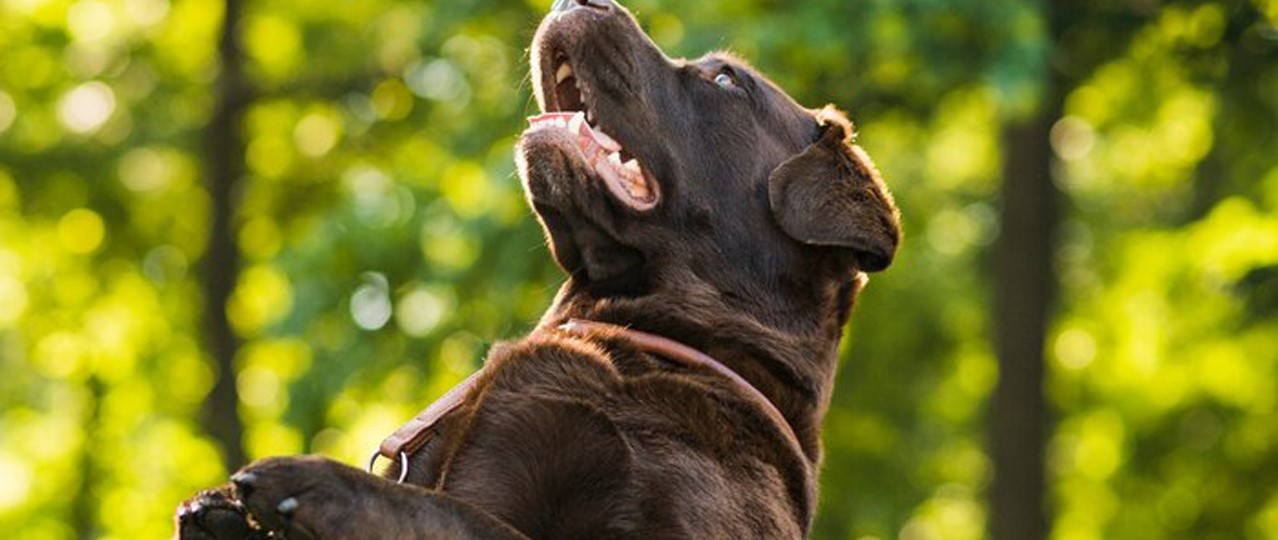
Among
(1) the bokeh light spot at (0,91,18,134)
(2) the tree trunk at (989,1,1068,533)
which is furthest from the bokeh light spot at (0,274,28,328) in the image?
(2) the tree trunk at (989,1,1068,533)

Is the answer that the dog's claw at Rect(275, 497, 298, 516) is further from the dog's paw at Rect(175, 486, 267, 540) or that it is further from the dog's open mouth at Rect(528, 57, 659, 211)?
the dog's open mouth at Rect(528, 57, 659, 211)

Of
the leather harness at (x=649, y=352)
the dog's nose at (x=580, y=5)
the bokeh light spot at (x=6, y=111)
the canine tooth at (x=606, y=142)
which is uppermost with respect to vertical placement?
the bokeh light spot at (x=6, y=111)

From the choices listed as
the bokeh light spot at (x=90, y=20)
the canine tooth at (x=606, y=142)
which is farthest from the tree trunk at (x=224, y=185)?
the canine tooth at (x=606, y=142)

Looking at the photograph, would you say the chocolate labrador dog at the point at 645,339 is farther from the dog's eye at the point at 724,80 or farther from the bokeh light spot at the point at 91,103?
the bokeh light spot at the point at 91,103

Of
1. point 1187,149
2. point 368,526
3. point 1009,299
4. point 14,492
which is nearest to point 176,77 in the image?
point 14,492

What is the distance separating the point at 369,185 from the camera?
1608cm

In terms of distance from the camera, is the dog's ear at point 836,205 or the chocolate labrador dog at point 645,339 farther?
the dog's ear at point 836,205

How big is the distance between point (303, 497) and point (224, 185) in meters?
16.1

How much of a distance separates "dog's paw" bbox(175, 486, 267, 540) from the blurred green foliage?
21.7 feet

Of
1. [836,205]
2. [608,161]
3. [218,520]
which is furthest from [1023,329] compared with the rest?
[218,520]

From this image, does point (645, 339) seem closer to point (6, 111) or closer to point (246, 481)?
point (246, 481)

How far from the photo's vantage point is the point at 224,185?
20.3m

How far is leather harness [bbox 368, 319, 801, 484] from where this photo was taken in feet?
17.7

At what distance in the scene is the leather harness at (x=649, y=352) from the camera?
5.40 meters
